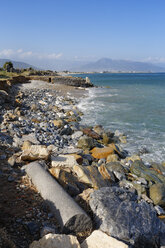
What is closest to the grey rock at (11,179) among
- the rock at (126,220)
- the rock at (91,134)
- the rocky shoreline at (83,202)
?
the rocky shoreline at (83,202)

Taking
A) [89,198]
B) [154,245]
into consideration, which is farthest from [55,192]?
[154,245]

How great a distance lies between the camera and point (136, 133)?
12602 mm

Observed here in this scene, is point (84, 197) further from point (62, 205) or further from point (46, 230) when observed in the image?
point (46, 230)

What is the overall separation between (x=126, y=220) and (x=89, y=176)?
1.88 m

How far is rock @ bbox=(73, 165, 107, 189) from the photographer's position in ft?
17.8

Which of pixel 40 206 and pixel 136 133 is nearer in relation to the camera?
pixel 40 206

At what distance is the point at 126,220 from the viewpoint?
3.86 meters

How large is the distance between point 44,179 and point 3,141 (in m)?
3.43

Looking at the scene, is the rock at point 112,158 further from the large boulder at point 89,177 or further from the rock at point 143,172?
the large boulder at point 89,177

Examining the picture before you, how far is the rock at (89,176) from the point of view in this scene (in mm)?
5426

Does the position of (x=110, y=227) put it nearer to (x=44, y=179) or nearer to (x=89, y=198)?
(x=89, y=198)

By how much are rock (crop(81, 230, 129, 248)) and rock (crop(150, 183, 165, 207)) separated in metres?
3.27

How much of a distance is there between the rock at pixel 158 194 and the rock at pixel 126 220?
1.91m

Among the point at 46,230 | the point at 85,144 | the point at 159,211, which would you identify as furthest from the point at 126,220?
the point at 85,144
